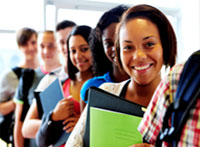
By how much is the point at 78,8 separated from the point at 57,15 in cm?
26

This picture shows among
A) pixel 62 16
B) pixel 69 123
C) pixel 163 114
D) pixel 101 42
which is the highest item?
pixel 62 16

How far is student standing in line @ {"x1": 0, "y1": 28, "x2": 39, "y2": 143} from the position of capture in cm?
173

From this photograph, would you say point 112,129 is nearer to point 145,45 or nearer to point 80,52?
point 145,45

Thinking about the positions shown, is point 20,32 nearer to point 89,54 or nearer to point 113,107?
point 89,54

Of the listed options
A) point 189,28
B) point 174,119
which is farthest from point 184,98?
point 189,28

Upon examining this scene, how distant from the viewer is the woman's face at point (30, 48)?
1.92 m

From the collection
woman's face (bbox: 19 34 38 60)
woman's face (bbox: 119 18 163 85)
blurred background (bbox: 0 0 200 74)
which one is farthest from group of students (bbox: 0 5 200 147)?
blurred background (bbox: 0 0 200 74)

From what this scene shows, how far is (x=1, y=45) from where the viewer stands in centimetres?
247

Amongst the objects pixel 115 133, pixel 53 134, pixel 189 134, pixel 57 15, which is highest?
pixel 57 15

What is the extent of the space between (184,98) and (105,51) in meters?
0.63

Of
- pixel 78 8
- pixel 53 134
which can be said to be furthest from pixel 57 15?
pixel 53 134

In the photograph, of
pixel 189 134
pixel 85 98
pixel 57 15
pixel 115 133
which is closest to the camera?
pixel 189 134

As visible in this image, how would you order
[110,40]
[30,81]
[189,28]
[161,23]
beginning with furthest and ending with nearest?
1. [189,28]
2. [30,81]
3. [110,40]
4. [161,23]

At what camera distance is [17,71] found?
1.77 m
